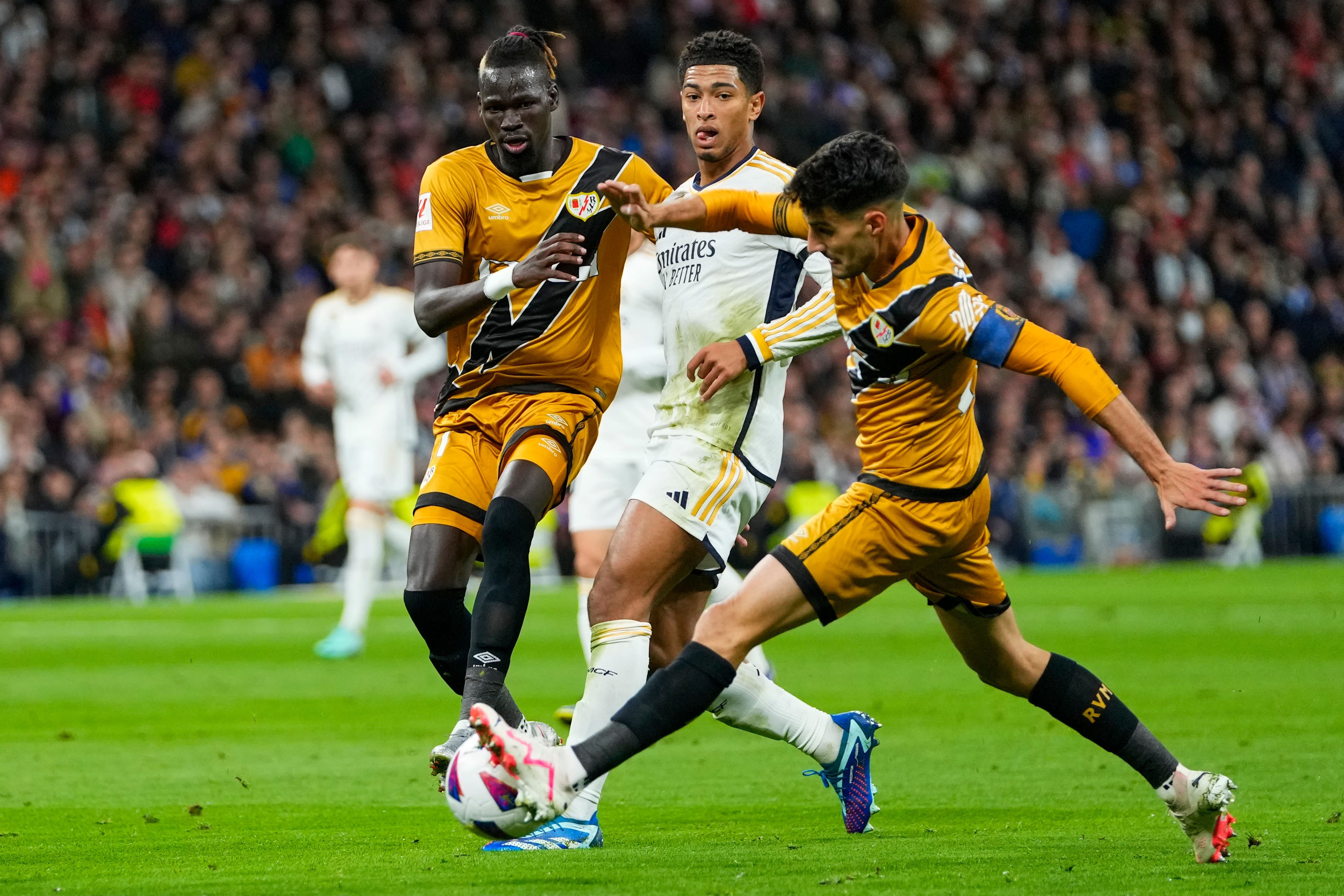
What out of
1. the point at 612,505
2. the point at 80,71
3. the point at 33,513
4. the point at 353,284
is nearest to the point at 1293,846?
the point at 612,505

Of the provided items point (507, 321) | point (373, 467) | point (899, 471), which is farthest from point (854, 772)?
point (373, 467)

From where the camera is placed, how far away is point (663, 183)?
Result: 21.5 ft

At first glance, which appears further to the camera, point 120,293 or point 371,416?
point 120,293

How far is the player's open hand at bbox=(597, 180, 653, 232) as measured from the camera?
5289 millimetres

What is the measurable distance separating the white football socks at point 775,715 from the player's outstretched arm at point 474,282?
1.43m

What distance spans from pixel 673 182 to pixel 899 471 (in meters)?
18.5

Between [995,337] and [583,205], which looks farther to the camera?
[583,205]

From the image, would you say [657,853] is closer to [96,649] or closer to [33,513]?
[96,649]

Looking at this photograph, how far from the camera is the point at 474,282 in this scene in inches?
237

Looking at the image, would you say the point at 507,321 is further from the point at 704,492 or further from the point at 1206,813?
the point at 1206,813

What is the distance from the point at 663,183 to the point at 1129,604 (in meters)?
11.5

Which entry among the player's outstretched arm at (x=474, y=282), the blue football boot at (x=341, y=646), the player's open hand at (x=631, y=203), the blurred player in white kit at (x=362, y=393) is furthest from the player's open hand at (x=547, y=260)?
the blue football boot at (x=341, y=646)

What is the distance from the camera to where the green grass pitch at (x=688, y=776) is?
5.00 m

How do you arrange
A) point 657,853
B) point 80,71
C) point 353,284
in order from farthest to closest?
point 80,71 < point 353,284 < point 657,853
